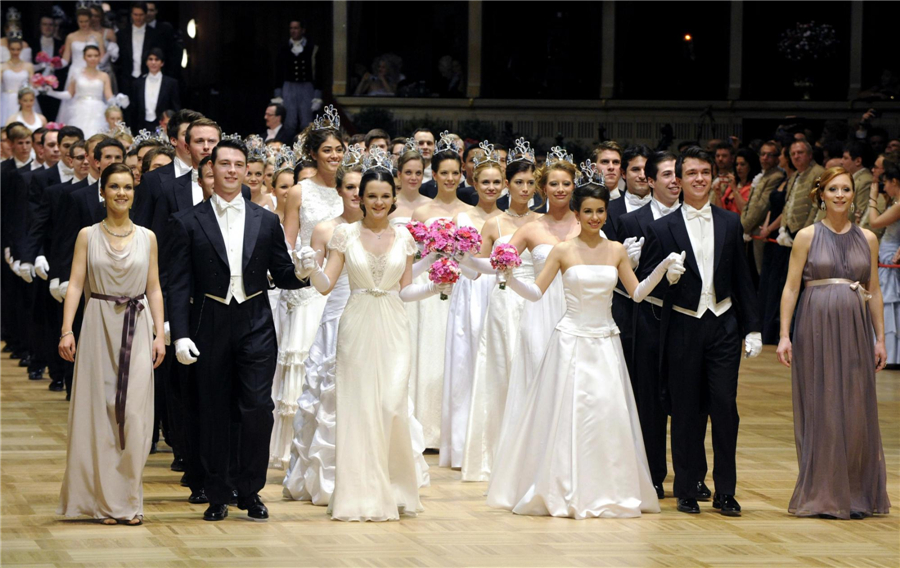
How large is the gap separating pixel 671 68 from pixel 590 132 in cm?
152

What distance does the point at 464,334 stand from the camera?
331 inches

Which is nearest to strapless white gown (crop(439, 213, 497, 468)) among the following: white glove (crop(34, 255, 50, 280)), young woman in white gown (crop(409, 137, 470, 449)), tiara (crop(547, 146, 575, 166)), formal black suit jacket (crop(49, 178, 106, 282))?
young woman in white gown (crop(409, 137, 470, 449))

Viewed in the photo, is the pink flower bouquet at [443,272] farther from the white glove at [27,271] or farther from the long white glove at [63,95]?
the long white glove at [63,95]

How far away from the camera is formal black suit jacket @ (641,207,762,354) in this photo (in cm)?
693

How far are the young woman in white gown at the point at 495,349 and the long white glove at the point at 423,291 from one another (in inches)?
48.6

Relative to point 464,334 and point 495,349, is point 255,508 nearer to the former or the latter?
point 495,349

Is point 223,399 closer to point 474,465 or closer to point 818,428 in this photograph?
point 474,465

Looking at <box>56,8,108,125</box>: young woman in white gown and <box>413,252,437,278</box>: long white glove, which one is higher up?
<box>56,8,108,125</box>: young woman in white gown

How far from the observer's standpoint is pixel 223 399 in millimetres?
6578

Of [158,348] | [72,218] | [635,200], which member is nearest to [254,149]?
[72,218]

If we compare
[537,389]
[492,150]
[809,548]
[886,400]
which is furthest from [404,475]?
[886,400]

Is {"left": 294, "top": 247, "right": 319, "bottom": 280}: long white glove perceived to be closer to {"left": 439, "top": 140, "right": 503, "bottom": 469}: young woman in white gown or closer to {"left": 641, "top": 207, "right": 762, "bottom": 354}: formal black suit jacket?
{"left": 641, "top": 207, "right": 762, "bottom": 354}: formal black suit jacket

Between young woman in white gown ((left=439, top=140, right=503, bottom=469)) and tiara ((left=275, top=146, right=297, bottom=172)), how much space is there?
1.50 metres

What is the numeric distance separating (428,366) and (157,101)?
29.1 feet
